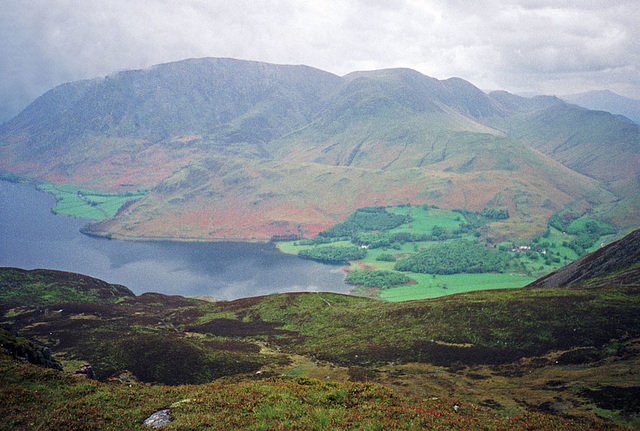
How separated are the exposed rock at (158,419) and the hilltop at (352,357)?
55 centimetres

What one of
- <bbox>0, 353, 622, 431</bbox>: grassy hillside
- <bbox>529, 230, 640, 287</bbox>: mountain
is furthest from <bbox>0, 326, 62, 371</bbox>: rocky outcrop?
<bbox>529, 230, 640, 287</bbox>: mountain

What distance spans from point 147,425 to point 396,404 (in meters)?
14.5

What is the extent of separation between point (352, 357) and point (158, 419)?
3880 cm

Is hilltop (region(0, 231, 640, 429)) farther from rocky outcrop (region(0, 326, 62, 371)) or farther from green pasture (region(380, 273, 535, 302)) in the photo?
green pasture (region(380, 273, 535, 302))

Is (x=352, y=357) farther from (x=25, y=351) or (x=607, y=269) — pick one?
(x=607, y=269)

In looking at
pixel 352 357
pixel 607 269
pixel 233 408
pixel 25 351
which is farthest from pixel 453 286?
pixel 25 351

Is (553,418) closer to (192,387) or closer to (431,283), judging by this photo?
(192,387)

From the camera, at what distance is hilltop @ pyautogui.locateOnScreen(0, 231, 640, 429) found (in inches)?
910

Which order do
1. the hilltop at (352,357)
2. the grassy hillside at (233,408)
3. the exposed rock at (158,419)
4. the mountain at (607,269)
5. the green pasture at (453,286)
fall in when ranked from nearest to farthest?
the grassy hillside at (233,408) → the exposed rock at (158,419) → the hilltop at (352,357) → the mountain at (607,269) → the green pasture at (453,286)

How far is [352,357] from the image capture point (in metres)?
57.0

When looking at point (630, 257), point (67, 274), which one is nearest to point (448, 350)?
point (630, 257)

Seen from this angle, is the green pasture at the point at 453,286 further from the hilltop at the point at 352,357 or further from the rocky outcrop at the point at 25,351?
the rocky outcrop at the point at 25,351

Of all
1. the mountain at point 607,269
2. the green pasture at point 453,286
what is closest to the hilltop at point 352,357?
the mountain at point 607,269

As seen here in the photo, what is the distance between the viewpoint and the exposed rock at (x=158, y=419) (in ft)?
70.6
